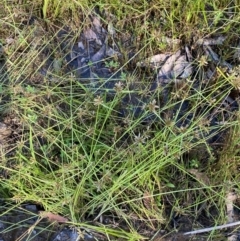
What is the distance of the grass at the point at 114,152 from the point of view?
158cm

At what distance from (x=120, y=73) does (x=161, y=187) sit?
524 millimetres

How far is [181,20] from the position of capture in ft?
6.23

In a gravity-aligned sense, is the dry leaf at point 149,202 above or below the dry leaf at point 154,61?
below

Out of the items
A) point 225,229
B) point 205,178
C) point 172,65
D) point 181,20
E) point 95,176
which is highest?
point 181,20

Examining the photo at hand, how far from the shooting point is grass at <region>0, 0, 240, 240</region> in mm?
1580

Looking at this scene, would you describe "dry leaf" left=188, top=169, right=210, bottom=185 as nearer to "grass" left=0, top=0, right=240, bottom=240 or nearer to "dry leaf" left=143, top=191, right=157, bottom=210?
"grass" left=0, top=0, right=240, bottom=240

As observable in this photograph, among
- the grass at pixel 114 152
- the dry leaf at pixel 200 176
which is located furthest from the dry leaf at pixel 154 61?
the dry leaf at pixel 200 176

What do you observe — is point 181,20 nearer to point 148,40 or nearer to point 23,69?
point 148,40

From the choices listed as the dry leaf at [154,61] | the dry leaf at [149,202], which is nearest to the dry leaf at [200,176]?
the dry leaf at [149,202]

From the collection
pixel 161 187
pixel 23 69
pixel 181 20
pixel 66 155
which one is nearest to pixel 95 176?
pixel 66 155

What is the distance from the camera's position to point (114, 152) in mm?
1634

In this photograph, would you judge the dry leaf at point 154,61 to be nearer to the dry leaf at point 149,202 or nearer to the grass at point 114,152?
the grass at point 114,152

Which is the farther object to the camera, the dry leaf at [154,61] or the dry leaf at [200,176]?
the dry leaf at [154,61]

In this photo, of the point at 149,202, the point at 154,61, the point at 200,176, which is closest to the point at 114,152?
the point at 149,202
